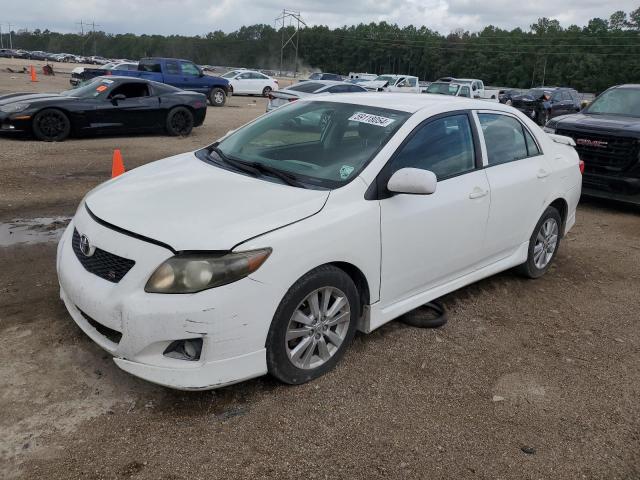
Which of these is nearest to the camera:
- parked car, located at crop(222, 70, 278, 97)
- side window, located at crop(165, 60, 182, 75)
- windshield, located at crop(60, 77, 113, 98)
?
windshield, located at crop(60, 77, 113, 98)

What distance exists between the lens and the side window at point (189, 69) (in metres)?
21.7

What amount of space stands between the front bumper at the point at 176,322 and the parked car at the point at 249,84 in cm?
2811

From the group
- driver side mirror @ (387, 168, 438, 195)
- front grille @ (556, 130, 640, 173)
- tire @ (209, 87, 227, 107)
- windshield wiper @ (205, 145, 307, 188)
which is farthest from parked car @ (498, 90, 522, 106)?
driver side mirror @ (387, 168, 438, 195)

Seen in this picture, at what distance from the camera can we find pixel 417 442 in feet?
9.74

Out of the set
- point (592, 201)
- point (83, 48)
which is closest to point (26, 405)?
point (592, 201)

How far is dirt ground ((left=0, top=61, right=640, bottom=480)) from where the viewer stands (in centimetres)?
276

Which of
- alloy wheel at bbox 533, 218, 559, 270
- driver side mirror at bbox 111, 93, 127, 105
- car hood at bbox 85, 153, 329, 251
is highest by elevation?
driver side mirror at bbox 111, 93, 127, 105

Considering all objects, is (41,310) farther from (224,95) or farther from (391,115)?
(224,95)

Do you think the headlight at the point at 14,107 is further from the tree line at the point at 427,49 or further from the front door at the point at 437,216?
the tree line at the point at 427,49

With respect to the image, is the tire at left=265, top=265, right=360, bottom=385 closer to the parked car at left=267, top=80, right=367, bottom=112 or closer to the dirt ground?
the dirt ground

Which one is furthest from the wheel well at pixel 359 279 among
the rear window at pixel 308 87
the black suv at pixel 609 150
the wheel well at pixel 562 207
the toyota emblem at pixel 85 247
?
the rear window at pixel 308 87

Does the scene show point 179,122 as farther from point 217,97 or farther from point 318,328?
point 318,328

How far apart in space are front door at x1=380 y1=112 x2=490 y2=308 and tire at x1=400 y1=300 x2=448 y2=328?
0.33 meters

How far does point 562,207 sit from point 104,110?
9.66 metres
